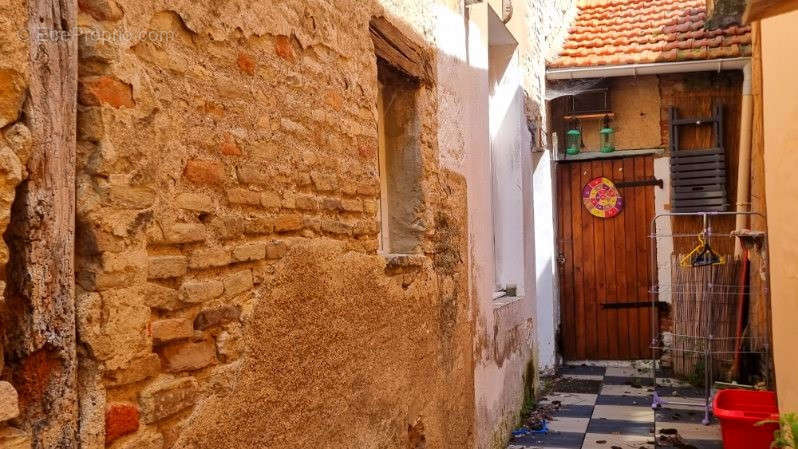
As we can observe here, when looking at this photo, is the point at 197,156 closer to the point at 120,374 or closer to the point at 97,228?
the point at 97,228

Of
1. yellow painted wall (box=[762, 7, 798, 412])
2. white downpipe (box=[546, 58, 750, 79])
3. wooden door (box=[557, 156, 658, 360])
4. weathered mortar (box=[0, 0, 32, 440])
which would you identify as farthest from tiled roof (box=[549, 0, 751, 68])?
weathered mortar (box=[0, 0, 32, 440])

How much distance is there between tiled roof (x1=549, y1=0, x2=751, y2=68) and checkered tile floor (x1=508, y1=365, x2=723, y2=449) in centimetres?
353

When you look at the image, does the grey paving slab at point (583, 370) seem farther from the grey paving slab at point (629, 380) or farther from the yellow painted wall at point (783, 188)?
the yellow painted wall at point (783, 188)

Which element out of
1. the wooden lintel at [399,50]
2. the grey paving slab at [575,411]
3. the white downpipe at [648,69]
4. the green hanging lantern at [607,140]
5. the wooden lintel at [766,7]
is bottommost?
the grey paving slab at [575,411]

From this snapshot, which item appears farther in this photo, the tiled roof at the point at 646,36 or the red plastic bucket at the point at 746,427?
the tiled roof at the point at 646,36

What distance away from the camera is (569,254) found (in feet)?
29.1

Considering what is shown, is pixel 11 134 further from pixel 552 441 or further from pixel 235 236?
pixel 552 441

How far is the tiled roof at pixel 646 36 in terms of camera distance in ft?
26.0

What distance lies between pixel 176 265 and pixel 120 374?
33 cm

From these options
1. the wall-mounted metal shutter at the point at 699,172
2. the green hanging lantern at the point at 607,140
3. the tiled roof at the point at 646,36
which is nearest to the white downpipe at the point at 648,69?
the tiled roof at the point at 646,36

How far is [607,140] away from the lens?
8.67 meters

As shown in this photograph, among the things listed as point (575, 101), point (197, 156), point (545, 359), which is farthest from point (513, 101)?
point (197, 156)

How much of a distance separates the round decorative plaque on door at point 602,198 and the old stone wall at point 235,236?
18.8ft

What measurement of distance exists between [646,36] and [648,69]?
0.57m
